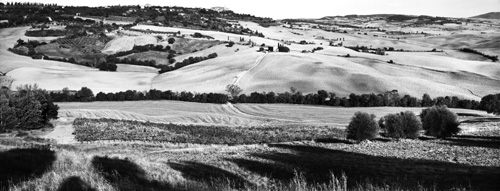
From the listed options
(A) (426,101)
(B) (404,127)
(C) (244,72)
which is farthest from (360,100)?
(C) (244,72)

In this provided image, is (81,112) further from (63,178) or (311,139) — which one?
(63,178)

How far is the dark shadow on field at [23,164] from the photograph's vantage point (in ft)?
45.0

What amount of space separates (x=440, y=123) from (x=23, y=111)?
5281 cm

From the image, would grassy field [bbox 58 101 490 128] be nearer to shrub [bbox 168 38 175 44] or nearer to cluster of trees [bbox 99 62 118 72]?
cluster of trees [bbox 99 62 118 72]

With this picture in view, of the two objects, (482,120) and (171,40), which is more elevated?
(171,40)

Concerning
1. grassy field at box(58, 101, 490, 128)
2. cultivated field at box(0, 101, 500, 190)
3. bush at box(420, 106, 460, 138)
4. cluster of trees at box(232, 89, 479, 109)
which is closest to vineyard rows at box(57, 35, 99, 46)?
cultivated field at box(0, 101, 500, 190)

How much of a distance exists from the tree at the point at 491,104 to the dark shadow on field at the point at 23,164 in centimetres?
7577

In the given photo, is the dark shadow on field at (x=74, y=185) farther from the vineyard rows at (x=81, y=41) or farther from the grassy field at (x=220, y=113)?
the vineyard rows at (x=81, y=41)

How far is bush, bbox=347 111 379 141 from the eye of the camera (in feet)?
180

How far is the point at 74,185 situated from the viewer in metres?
11.5

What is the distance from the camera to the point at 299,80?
101m

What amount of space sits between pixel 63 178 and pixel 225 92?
79.9 m

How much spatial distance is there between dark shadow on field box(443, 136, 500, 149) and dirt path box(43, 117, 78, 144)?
144 ft

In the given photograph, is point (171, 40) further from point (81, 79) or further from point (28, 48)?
point (81, 79)
